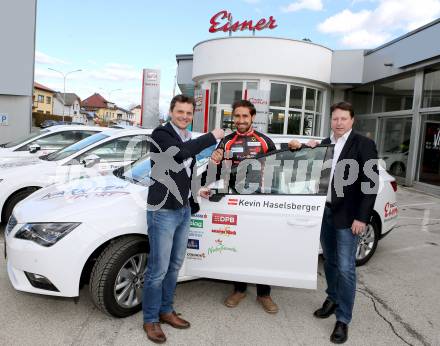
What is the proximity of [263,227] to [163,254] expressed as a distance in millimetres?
875

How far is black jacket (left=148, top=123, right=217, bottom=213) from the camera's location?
2902mm

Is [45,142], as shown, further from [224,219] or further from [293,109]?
[293,109]

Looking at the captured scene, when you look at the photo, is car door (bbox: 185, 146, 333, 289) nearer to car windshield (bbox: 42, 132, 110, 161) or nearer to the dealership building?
car windshield (bbox: 42, 132, 110, 161)

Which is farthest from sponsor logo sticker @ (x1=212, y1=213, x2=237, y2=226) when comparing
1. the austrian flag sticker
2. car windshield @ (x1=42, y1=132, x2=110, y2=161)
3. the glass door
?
the glass door

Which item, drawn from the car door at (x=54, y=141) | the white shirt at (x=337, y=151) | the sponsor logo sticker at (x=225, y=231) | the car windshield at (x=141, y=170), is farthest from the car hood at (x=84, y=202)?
the car door at (x=54, y=141)

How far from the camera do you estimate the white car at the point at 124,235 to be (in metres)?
3.10

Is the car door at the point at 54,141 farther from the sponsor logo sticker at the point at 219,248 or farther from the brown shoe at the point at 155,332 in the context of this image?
the brown shoe at the point at 155,332

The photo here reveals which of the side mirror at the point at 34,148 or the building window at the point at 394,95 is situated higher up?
the building window at the point at 394,95

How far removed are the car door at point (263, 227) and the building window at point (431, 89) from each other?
402 inches

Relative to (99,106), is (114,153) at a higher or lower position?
lower

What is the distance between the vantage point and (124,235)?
3316mm

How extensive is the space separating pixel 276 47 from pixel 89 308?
1406 centimetres

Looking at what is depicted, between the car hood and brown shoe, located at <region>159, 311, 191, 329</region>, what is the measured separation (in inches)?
35.7

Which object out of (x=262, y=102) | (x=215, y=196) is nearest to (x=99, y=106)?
(x=262, y=102)
